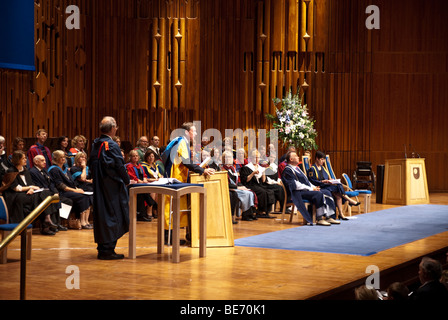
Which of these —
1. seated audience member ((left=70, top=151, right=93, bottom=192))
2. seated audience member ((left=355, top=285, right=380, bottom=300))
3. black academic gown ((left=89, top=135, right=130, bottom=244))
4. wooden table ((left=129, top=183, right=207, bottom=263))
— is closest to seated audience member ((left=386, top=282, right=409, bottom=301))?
seated audience member ((left=355, top=285, right=380, bottom=300))

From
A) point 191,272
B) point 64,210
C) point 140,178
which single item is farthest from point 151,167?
point 191,272

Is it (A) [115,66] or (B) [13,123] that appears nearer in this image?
(B) [13,123]

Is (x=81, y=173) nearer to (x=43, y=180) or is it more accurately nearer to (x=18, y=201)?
(x=43, y=180)

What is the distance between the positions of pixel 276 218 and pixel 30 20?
17.3ft

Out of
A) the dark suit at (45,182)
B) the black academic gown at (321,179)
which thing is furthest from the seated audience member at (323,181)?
the dark suit at (45,182)

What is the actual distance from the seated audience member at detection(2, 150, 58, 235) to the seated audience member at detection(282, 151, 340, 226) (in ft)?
11.3

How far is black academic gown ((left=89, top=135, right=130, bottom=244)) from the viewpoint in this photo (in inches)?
248

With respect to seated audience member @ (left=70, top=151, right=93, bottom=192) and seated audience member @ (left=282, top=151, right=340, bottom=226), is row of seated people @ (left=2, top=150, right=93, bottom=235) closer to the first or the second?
seated audience member @ (left=70, top=151, right=93, bottom=192)

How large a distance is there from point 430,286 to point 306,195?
5.25m

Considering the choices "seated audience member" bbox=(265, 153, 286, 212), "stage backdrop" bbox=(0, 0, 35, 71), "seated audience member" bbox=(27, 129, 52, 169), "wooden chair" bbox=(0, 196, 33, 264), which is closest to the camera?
"wooden chair" bbox=(0, 196, 33, 264)

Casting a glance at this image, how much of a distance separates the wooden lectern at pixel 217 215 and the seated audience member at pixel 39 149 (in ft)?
10.7
